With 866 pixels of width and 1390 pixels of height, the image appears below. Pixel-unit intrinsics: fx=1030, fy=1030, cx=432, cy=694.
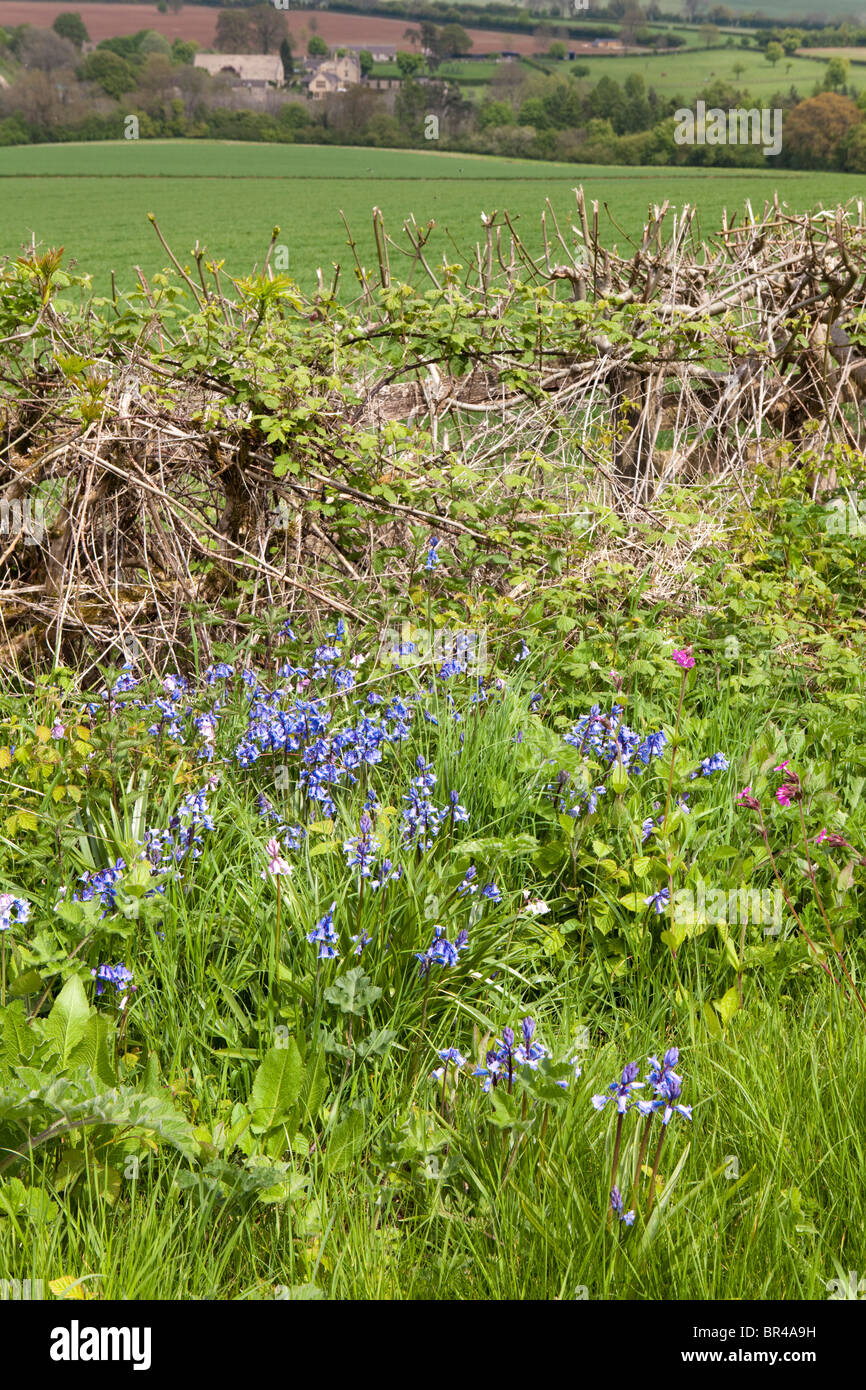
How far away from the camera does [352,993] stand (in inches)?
85.6

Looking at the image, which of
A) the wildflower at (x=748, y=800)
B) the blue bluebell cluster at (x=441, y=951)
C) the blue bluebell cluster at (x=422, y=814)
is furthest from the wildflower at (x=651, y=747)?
the blue bluebell cluster at (x=441, y=951)

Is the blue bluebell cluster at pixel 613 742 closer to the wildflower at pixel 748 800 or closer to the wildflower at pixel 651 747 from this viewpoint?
the wildflower at pixel 651 747

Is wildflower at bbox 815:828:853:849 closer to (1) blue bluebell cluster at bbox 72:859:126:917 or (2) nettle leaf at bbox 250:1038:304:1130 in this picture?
(2) nettle leaf at bbox 250:1038:304:1130

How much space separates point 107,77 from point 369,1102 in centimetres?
13196

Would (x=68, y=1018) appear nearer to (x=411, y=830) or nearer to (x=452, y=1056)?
(x=452, y=1056)

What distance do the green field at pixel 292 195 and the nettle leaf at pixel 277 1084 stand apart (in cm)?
3099

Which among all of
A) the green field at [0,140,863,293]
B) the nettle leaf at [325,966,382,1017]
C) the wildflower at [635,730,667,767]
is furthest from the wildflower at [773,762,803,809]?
the green field at [0,140,863,293]

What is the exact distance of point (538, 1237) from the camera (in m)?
1.75

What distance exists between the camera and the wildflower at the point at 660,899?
8.19ft

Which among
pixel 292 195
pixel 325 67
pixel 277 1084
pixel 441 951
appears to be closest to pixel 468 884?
pixel 441 951

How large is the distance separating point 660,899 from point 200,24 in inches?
7242

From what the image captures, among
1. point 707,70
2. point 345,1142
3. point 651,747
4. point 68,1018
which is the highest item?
point 707,70

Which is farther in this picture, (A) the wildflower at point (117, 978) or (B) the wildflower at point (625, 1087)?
(A) the wildflower at point (117, 978)
